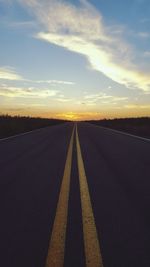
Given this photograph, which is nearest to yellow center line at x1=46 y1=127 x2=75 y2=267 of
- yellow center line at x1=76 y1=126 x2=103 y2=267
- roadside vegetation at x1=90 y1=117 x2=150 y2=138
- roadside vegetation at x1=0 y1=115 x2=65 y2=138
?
yellow center line at x1=76 y1=126 x2=103 y2=267

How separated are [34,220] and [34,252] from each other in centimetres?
102

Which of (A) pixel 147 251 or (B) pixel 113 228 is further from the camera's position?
(B) pixel 113 228

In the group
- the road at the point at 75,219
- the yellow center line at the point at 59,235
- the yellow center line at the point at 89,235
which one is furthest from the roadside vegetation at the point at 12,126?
the yellow center line at the point at 89,235

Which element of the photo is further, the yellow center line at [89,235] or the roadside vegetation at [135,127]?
the roadside vegetation at [135,127]

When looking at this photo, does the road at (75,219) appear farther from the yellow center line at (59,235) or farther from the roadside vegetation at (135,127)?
the roadside vegetation at (135,127)

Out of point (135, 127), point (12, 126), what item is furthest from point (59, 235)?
point (135, 127)

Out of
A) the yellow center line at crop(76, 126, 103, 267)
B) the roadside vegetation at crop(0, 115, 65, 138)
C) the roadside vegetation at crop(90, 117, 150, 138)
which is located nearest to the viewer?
the yellow center line at crop(76, 126, 103, 267)

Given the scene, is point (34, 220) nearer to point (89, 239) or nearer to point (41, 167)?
point (89, 239)

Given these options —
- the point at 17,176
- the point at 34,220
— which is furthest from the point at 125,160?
the point at 34,220

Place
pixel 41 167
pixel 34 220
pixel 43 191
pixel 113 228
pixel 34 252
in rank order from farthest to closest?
pixel 41 167, pixel 43 191, pixel 34 220, pixel 113 228, pixel 34 252

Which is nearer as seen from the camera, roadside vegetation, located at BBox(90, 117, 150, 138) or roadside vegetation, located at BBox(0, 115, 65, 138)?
roadside vegetation, located at BBox(90, 117, 150, 138)

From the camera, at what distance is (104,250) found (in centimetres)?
331

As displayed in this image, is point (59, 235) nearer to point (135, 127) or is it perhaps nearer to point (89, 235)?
point (89, 235)

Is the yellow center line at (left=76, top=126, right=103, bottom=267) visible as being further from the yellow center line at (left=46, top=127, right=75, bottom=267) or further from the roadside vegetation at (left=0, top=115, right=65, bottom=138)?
the roadside vegetation at (left=0, top=115, right=65, bottom=138)
